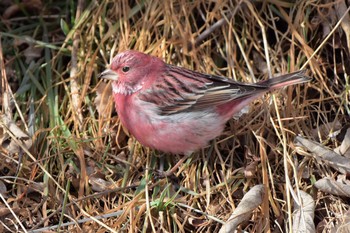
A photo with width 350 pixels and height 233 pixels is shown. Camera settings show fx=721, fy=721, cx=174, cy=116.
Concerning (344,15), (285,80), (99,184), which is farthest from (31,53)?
(344,15)

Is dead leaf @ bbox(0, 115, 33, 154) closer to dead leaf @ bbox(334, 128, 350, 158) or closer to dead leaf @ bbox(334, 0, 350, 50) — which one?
dead leaf @ bbox(334, 128, 350, 158)

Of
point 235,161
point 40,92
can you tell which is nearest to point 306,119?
point 235,161

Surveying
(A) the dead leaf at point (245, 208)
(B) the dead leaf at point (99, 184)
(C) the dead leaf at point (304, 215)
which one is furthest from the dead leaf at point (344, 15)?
(B) the dead leaf at point (99, 184)

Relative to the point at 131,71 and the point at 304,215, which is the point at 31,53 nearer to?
the point at 131,71

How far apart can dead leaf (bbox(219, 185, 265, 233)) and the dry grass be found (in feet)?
0.19

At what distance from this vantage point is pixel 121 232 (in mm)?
4449

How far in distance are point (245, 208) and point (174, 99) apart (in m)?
0.90

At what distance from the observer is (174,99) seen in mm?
Answer: 4809

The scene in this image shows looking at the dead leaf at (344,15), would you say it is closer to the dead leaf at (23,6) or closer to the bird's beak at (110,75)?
the bird's beak at (110,75)

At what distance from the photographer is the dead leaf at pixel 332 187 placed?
14.8ft

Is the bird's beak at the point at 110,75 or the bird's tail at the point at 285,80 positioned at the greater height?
the bird's tail at the point at 285,80

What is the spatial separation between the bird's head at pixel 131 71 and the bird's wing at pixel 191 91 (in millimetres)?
87

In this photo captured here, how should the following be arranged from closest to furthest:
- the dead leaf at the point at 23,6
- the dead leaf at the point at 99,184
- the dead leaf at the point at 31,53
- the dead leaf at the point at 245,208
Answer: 1. the dead leaf at the point at 245,208
2. the dead leaf at the point at 99,184
3. the dead leaf at the point at 31,53
4. the dead leaf at the point at 23,6

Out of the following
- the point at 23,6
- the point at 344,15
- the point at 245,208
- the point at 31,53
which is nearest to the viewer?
the point at 245,208
